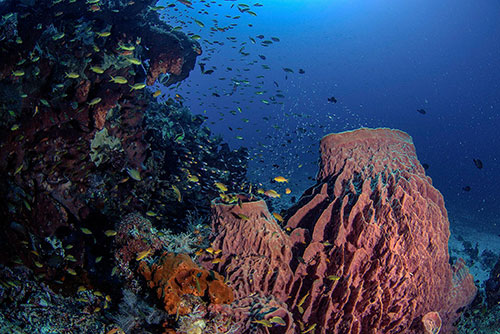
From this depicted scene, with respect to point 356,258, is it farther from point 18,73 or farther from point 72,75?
point 18,73

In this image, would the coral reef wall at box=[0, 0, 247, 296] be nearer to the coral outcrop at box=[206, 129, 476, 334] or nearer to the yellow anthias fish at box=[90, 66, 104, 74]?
the yellow anthias fish at box=[90, 66, 104, 74]

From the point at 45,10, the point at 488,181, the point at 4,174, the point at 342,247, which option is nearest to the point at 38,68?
the point at 4,174

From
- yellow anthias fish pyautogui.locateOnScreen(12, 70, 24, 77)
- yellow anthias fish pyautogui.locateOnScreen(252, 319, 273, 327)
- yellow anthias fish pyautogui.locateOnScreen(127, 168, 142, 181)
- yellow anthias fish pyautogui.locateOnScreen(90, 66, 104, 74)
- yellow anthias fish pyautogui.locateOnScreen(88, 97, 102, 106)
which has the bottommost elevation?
yellow anthias fish pyautogui.locateOnScreen(127, 168, 142, 181)

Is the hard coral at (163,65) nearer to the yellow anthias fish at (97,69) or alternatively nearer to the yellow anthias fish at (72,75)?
the yellow anthias fish at (97,69)

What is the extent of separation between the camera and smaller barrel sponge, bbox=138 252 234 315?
3.34 meters

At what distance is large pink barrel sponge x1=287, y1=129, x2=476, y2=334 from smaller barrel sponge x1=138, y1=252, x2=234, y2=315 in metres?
1.42

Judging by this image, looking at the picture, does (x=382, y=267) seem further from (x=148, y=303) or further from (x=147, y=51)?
(x=147, y=51)

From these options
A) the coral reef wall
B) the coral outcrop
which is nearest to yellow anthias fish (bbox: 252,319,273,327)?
the coral outcrop

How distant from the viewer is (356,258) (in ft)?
13.6

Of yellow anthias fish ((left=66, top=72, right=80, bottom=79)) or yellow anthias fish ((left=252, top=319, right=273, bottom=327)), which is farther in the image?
yellow anthias fish ((left=66, top=72, right=80, bottom=79))

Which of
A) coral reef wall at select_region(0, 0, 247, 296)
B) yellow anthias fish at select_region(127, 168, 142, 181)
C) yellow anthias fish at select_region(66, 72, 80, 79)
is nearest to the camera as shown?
coral reef wall at select_region(0, 0, 247, 296)

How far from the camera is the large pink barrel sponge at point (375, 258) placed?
400 centimetres

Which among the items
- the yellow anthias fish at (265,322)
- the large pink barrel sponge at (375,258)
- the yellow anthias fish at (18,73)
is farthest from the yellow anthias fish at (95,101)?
the yellow anthias fish at (265,322)

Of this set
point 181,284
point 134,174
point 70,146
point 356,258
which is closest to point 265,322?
point 181,284
